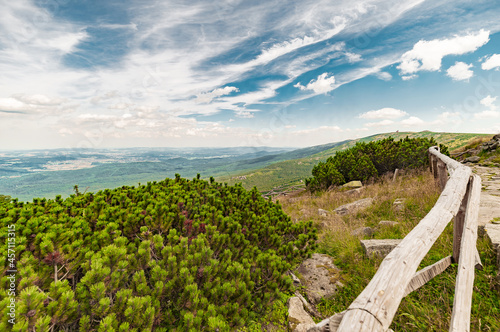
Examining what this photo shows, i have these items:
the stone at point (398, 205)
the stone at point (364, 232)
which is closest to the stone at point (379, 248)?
the stone at point (364, 232)

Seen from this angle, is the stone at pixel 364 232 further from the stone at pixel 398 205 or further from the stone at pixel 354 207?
the stone at pixel 354 207

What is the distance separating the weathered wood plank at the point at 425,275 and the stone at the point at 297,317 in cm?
134

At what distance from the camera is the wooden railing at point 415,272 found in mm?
1261

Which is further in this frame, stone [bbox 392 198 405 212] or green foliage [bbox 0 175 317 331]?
stone [bbox 392 198 405 212]

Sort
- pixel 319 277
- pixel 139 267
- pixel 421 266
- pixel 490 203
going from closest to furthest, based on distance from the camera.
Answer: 1. pixel 139 267
2. pixel 421 266
3. pixel 319 277
4. pixel 490 203

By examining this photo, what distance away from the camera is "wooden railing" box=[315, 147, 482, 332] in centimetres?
126

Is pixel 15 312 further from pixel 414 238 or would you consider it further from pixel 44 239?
pixel 414 238

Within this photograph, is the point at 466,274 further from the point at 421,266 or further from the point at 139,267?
the point at 139,267

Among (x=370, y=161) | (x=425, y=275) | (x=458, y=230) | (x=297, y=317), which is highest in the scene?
(x=370, y=161)

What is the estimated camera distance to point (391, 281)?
149 cm

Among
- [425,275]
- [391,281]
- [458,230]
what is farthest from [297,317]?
[458,230]

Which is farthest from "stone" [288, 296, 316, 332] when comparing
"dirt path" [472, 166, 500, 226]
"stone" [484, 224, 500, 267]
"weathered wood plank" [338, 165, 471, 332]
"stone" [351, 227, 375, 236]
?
"dirt path" [472, 166, 500, 226]

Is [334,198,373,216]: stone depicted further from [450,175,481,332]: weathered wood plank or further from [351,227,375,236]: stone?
[450,175,481,332]: weathered wood plank

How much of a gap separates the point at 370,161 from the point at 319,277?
13.2 meters
